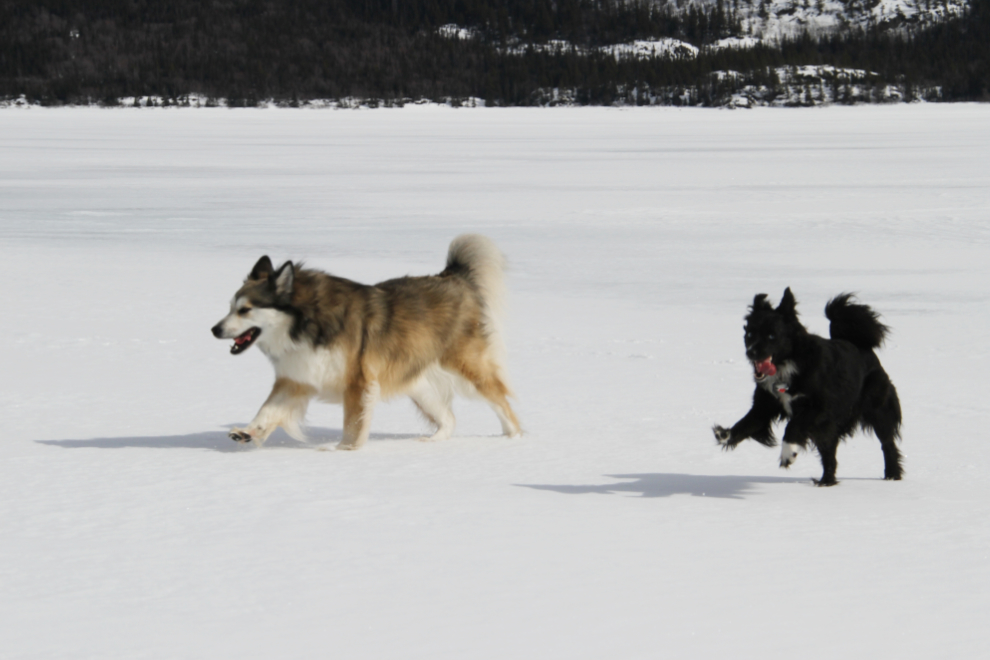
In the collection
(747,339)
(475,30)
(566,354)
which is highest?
(475,30)

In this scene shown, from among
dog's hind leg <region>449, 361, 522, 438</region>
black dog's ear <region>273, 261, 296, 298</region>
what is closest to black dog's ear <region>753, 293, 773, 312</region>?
dog's hind leg <region>449, 361, 522, 438</region>

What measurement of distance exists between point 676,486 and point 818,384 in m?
0.78

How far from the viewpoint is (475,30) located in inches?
7490

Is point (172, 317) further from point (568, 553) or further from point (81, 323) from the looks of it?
point (568, 553)

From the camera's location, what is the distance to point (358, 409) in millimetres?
5816

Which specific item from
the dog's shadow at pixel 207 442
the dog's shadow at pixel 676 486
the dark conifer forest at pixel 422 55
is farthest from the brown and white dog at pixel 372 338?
the dark conifer forest at pixel 422 55

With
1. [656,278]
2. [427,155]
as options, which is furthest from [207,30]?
[656,278]

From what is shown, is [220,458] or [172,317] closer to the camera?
[220,458]

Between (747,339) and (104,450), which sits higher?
(747,339)

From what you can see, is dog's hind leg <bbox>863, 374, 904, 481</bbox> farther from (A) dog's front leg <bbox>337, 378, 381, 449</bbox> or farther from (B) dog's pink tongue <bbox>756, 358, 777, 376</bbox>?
(A) dog's front leg <bbox>337, 378, 381, 449</bbox>

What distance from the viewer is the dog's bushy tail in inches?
249

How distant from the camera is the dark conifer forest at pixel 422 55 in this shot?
5241 inches

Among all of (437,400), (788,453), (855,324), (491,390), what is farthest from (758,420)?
(437,400)

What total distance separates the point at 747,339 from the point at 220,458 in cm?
255
